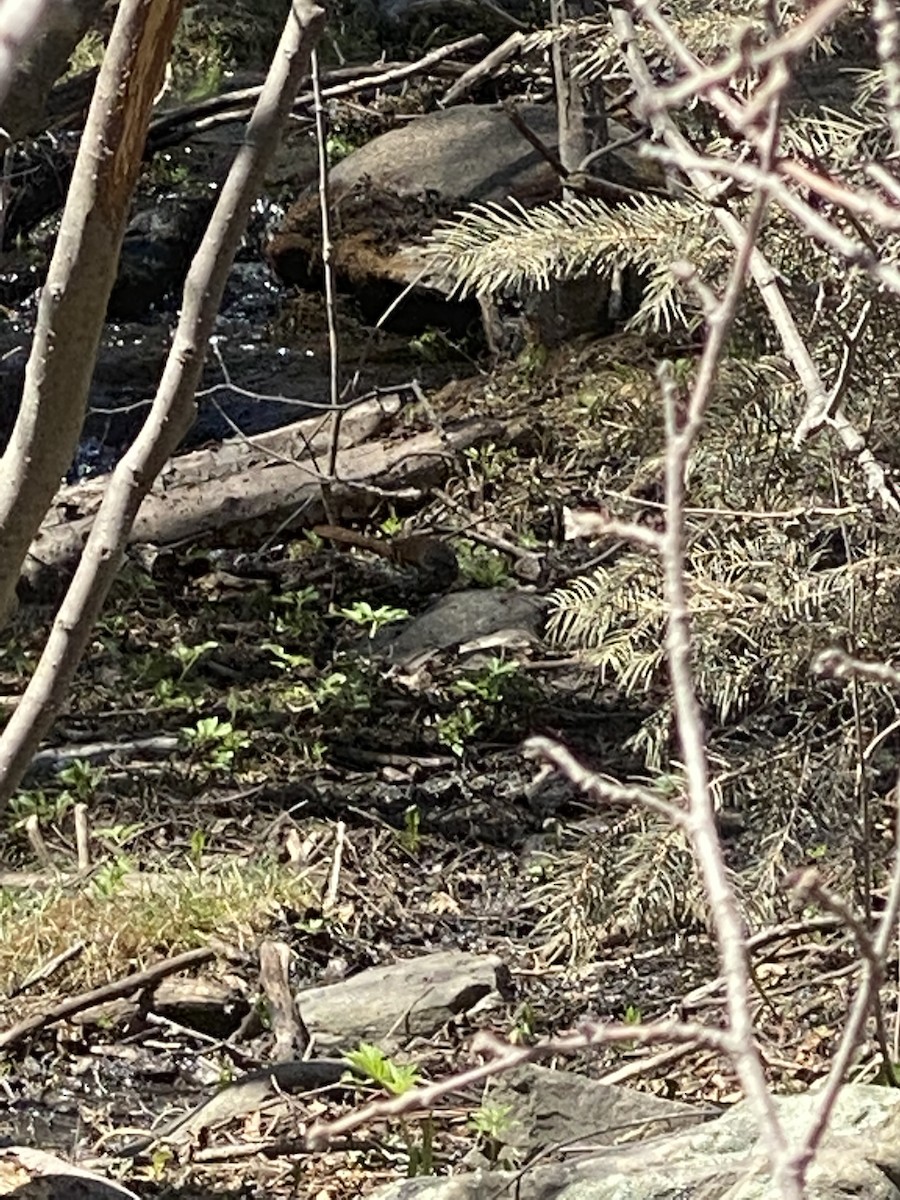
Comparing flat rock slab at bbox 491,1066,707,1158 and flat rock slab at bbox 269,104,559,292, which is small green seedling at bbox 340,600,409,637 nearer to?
flat rock slab at bbox 269,104,559,292

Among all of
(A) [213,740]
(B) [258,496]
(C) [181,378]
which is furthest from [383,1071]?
(B) [258,496]

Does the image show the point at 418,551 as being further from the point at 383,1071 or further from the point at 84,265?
the point at 84,265

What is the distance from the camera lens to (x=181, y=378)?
107 inches

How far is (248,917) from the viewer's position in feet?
15.1

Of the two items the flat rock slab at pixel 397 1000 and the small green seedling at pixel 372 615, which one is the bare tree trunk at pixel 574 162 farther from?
the flat rock slab at pixel 397 1000

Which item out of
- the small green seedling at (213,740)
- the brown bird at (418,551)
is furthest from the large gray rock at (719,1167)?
the brown bird at (418,551)

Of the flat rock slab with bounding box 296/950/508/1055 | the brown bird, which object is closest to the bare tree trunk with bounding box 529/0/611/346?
the brown bird

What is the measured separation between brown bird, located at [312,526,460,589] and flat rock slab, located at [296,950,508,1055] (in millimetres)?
2803

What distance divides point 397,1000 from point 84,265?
205 centimetres

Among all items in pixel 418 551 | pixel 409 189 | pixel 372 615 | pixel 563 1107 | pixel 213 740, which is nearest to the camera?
pixel 563 1107

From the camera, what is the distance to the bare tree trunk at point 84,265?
263 cm

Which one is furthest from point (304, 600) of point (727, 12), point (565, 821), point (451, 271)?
point (727, 12)

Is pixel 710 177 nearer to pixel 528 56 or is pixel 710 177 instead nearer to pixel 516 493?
pixel 516 493

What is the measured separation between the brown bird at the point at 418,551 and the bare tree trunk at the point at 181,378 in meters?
4.26
